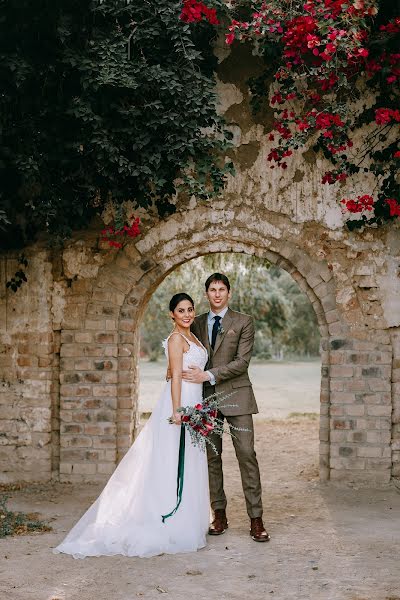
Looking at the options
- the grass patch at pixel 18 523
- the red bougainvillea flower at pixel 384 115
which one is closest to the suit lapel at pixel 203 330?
the grass patch at pixel 18 523

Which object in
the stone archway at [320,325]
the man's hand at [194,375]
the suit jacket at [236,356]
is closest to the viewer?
the man's hand at [194,375]

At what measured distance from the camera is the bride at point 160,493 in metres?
4.74

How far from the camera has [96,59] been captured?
212 inches

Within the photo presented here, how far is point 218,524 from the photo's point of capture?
526 cm

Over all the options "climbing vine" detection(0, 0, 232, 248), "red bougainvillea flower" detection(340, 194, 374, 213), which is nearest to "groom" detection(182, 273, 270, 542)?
"climbing vine" detection(0, 0, 232, 248)

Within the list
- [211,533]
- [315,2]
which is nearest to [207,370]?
[211,533]

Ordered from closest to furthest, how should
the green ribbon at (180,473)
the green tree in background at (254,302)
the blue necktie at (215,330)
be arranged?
the green ribbon at (180,473)
the blue necktie at (215,330)
the green tree in background at (254,302)

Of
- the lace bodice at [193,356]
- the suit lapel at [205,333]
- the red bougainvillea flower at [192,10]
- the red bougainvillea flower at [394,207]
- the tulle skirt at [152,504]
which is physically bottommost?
the tulle skirt at [152,504]

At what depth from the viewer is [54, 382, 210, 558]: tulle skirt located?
4727 millimetres

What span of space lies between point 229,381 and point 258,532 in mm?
1137

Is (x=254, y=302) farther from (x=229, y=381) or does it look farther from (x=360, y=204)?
(x=229, y=381)

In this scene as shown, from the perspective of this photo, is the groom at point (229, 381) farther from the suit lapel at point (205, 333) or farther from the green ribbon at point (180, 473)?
the green ribbon at point (180, 473)

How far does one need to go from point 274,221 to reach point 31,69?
278cm

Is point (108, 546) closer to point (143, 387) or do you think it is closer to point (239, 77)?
point (239, 77)
